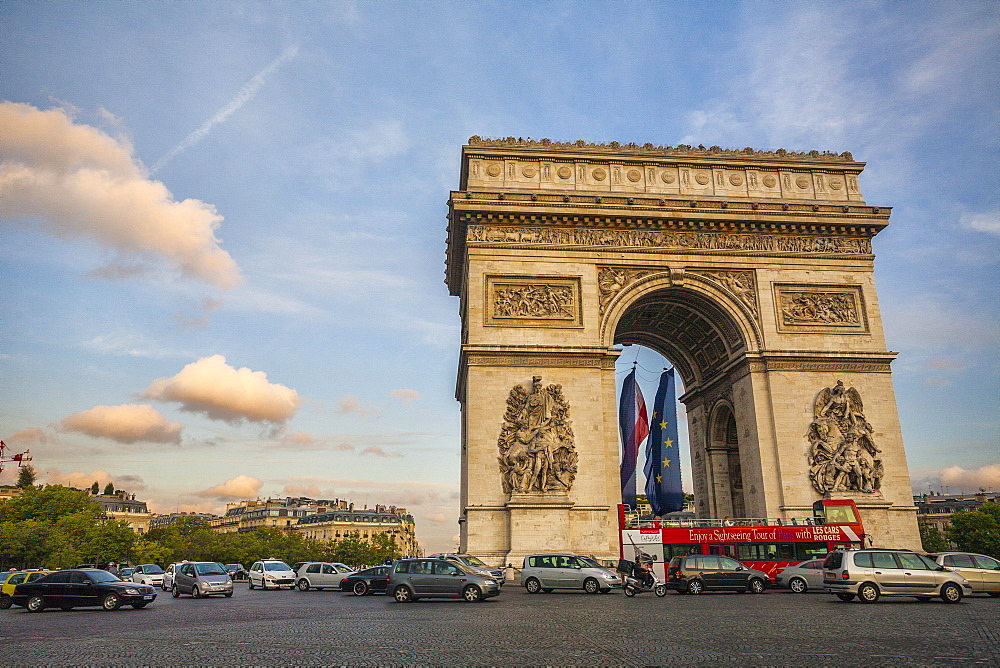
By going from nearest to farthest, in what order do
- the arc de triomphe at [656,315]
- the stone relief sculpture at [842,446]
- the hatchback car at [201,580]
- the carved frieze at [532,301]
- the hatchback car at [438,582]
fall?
1. the hatchback car at [438,582]
2. the hatchback car at [201,580]
3. the arc de triomphe at [656,315]
4. the stone relief sculpture at [842,446]
5. the carved frieze at [532,301]

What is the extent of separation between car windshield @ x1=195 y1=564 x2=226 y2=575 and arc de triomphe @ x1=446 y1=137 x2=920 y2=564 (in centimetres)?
834

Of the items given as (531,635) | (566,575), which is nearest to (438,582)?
(566,575)

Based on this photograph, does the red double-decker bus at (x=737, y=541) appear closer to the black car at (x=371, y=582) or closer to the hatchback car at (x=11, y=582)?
the black car at (x=371, y=582)

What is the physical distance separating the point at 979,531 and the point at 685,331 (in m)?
47.5

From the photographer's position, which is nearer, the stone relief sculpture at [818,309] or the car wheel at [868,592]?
the car wheel at [868,592]

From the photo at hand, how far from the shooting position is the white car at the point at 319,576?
2839cm

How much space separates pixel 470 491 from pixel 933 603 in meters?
13.6

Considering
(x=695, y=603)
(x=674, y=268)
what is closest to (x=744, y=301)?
(x=674, y=268)

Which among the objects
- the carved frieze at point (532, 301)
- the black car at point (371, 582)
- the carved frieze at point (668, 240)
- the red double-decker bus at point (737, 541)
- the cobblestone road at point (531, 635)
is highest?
the carved frieze at point (668, 240)

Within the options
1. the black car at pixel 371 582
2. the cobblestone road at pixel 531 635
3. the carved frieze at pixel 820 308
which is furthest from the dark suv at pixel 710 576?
the carved frieze at pixel 820 308

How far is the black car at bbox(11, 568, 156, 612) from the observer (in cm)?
1805

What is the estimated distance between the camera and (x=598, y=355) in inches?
1056

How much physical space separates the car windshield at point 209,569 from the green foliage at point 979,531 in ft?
200

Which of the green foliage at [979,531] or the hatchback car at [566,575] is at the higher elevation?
the green foliage at [979,531]
